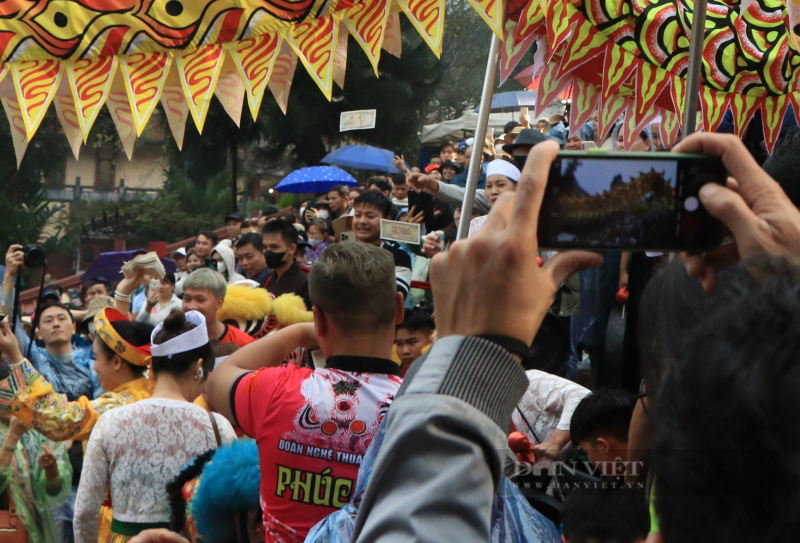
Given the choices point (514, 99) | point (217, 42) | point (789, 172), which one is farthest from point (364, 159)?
point (789, 172)

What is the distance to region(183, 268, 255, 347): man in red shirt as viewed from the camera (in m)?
5.79

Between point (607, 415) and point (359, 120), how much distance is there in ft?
22.2

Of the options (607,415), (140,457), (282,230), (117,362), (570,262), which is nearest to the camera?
(570,262)

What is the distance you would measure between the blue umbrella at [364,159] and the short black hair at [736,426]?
55.9 ft

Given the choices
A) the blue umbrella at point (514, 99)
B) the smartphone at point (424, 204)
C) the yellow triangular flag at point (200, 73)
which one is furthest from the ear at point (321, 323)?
the blue umbrella at point (514, 99)

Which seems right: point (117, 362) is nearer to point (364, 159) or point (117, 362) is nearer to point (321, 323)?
point (321, 323)

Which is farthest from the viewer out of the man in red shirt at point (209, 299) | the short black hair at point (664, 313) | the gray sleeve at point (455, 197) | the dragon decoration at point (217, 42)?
the gray sleeve at point (455, 197)

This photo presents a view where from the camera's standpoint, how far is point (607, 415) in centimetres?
318

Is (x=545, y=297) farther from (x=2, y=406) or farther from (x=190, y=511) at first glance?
(x=2, y=406)

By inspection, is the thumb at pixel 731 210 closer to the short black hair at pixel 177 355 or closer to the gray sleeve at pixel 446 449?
the gray sleeve at pixel 446 449

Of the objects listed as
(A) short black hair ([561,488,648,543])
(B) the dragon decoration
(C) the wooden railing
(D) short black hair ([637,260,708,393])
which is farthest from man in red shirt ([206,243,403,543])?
(C) the wooden railing

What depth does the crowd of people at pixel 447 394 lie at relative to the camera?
84 cm

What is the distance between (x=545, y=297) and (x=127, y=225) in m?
28.3

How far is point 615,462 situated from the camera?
290 cm
